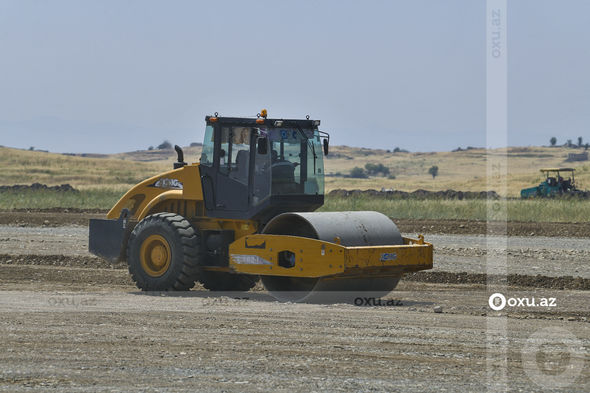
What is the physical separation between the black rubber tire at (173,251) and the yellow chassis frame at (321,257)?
69 centimetres

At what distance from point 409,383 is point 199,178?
7906 millimetres

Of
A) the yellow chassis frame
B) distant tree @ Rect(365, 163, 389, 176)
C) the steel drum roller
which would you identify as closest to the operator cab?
the steel drum roller

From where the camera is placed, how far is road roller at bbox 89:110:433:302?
1477 cm

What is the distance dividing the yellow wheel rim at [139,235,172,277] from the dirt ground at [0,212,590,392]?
494 millimetres

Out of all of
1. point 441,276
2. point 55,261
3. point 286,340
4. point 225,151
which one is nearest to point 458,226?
point 441,276

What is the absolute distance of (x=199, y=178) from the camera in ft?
53.1

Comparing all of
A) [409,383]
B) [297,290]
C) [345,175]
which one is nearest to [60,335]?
[409,383]

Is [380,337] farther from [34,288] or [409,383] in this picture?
[34,288]

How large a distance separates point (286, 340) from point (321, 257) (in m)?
3.33

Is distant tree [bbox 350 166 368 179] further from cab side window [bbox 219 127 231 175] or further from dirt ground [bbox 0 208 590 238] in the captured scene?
cab side window [bbox 219 127 231 175]

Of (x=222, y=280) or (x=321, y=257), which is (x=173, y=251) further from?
(x=321, y=257)

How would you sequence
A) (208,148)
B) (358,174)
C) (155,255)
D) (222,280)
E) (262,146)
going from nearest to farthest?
(262,146), (208,148), (155,255), (222,280), (358,174)

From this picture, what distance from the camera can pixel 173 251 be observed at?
15.8 metres

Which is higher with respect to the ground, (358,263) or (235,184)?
(235,184)
